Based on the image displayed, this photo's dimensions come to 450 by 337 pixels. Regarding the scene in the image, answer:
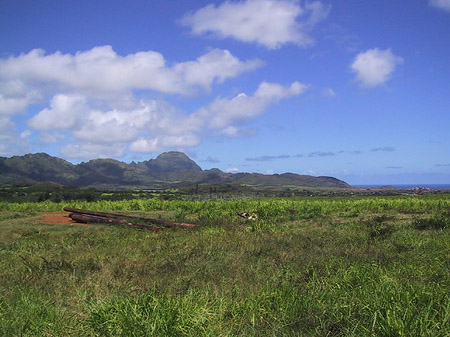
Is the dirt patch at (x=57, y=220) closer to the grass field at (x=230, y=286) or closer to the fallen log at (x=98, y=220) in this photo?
the fallen log at (x=98, y=220)

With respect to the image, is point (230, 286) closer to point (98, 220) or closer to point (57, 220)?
point (98, 220)

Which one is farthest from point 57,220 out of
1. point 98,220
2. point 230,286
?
point 230,286

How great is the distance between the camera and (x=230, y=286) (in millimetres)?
6719

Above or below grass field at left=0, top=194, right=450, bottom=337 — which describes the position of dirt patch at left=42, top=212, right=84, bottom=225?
below

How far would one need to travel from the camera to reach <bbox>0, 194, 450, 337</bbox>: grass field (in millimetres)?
4605

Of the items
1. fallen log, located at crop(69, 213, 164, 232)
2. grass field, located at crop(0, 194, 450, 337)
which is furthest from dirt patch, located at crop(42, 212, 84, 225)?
grass field, located at crop(0, 194, 450, 337)

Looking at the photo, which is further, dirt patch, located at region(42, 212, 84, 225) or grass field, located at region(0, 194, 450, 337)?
dirt patch, located at region(42, 212, 84, 225)

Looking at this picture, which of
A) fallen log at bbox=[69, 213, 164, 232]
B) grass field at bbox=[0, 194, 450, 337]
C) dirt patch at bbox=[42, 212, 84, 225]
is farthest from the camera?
dirt patch at bbox=[42, 212, 84, 225]

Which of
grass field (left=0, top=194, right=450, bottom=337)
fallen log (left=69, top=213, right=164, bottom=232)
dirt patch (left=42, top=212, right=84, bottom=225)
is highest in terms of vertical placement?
grass field (left=0, top=194, right=450, bottom=337)

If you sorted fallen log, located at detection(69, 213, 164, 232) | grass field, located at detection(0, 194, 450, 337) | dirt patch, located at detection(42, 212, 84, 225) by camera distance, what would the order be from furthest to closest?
dirt patch, located at detection(42, 212, 84, 225), fallen log, located at detection(69, 213, 164, 232), grass field, located at detection(0, 194, 450, 337)

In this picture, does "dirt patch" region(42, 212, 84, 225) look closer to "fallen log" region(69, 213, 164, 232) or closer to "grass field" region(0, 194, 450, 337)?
"fallen log" region(69, 213, 164, 232)

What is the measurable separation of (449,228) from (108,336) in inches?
562

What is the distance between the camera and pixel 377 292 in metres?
5.65

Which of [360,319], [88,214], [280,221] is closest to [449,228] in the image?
[280,221]
